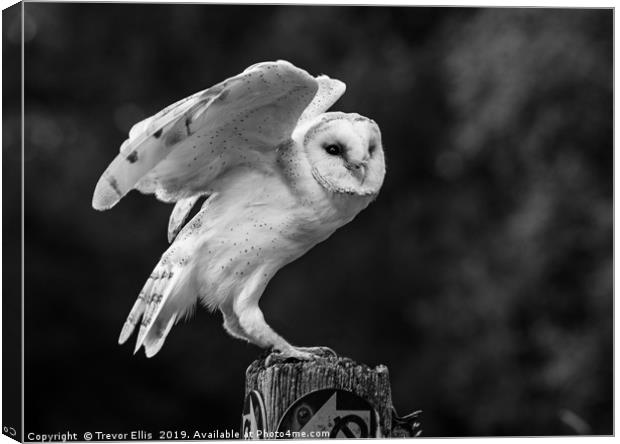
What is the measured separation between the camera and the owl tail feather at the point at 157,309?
416cm

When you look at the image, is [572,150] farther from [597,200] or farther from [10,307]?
[10,307]

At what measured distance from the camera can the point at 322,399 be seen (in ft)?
13.1

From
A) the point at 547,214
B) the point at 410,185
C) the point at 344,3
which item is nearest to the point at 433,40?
the point at 410,185

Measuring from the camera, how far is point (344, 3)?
181 inches

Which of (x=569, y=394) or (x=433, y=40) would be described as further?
(x=433, y=40)

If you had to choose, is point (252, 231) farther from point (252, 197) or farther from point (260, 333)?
point (260, 333)

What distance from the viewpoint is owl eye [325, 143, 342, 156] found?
4.19m

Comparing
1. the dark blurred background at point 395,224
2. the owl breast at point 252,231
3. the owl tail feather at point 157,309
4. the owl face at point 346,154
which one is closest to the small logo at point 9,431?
the owl tail feather at point 157,309

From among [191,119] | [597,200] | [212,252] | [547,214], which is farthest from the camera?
[547,214]

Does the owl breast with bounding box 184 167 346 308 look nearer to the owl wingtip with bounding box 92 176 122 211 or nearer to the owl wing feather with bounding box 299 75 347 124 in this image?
the owl wing feather with bounding box 299 75 347 124

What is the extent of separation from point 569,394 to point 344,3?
3.95m

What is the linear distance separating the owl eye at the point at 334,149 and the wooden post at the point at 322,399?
2.02ft

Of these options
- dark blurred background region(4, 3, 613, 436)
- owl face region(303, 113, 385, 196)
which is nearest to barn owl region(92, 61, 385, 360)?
owl face region(303, 113, 385, 196)

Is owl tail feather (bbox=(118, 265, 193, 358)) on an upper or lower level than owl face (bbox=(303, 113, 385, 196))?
lower
